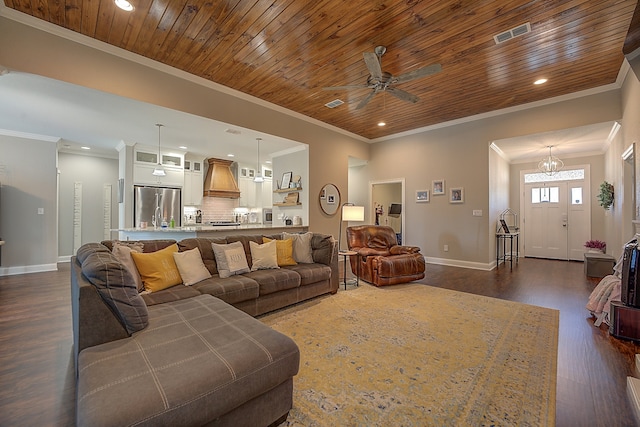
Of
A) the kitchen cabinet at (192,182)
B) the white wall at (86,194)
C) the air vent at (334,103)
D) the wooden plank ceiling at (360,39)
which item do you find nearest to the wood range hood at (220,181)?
the kitchen cabinet at (192,182)

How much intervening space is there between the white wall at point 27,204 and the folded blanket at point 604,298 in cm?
882

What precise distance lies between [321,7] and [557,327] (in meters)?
3.93

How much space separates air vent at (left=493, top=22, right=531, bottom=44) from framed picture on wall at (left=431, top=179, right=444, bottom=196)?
10.7 feet

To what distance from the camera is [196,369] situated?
1.23m

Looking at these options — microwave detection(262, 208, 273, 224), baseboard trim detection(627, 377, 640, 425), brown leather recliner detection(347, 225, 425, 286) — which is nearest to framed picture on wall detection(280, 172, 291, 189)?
microwave detection(262, 208, 273, 224)

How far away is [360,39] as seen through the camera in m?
3.08

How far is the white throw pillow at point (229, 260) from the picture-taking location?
9.89 ft

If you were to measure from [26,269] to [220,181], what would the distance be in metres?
4.12

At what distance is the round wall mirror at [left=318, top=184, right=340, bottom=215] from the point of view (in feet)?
19.2

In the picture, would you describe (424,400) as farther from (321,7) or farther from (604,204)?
(604,204)

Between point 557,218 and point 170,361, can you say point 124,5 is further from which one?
point 557,218

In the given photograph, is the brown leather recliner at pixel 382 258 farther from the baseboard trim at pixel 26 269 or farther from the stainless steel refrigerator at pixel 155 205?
the baseboard trim at pixel 26 269

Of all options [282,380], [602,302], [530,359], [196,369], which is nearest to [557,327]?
[602,302]

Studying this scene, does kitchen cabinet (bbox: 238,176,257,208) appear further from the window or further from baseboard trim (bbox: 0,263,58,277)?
the window
